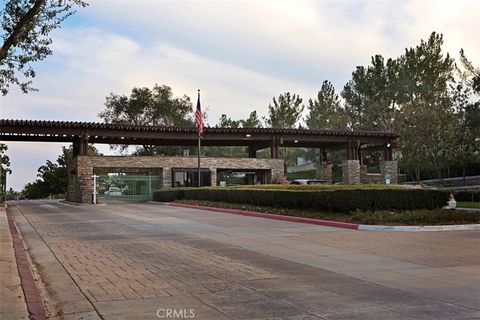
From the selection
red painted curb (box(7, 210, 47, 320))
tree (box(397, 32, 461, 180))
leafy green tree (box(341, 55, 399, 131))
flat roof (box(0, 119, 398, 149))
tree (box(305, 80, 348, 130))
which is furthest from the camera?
tree (box(305, 80, 348, 130))

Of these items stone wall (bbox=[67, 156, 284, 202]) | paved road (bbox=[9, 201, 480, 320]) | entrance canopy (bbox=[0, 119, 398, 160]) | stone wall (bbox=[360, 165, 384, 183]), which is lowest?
paved road (bbox=[9, 201, 480, 320])

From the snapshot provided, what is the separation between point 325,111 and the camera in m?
71.1

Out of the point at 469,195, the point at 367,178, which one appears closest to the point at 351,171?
the point at 367,178

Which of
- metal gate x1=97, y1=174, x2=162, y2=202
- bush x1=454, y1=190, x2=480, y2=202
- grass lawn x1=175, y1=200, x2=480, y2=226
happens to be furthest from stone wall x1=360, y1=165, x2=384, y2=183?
grass lawn x1=175, y1=200, x2=480, y2=226

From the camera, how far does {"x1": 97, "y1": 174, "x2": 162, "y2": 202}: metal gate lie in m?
42.7

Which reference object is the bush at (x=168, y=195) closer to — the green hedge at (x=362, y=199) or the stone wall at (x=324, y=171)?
the green hedge at (x=362, y=199)

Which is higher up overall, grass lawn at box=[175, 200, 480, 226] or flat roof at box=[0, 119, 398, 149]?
flat roof at box=[0, 119, 398, 149]

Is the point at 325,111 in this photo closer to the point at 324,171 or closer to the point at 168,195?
the point at 324,171

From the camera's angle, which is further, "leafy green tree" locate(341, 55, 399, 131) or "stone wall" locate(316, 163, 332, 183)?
"leafy green tree" locate(341, 55, 399, 131)

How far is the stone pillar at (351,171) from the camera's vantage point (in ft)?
157

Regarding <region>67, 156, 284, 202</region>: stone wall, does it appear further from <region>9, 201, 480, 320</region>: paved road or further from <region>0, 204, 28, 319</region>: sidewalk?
<region>0, 204, 28, 319</region>: sidewalk

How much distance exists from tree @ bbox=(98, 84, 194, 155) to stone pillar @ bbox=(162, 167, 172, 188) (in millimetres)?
19228

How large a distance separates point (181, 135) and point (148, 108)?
20220 mm

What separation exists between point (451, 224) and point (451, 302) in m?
10.3
